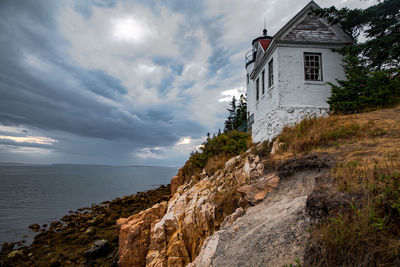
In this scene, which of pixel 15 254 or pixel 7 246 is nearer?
pixel 15 254

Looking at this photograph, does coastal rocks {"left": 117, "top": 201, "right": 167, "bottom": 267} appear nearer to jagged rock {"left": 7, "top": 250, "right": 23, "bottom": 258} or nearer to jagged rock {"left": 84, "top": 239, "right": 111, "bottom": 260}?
jagged rock {"left": 84, "top": 239, "right": 111, "bottom": 260}

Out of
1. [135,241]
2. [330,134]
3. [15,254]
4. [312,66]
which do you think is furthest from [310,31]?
[15,254]

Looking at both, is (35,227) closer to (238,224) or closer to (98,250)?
(98,250)

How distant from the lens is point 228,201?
23.7ft

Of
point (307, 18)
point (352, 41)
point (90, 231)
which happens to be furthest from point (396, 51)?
point (90, 231)

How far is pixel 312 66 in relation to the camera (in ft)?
42.4

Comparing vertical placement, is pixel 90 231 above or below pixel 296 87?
below

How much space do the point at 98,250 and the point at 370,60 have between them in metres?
21.1

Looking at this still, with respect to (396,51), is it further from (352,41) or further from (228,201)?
(228,201)

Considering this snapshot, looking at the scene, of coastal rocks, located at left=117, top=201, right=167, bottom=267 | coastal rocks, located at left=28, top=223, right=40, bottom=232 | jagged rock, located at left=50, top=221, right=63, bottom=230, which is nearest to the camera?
coastal rocks, located at left=117, top=201, right=167, bottom=267

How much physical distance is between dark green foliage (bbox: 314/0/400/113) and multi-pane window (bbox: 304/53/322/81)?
132 cm

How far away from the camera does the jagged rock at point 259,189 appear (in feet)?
20.7

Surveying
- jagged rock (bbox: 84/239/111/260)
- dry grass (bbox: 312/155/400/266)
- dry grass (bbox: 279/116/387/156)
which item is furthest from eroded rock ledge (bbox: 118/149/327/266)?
jagged rock (bbox: 84/239/111/260)

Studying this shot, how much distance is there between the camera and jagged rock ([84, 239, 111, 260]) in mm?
11836
